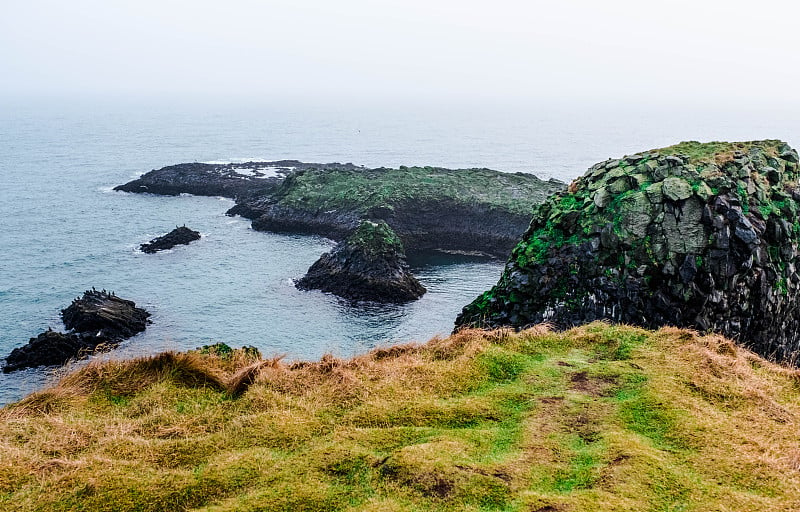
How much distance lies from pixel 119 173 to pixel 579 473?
468 feet

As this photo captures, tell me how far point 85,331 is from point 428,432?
44.9 meters

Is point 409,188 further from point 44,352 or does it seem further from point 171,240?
point 44,352

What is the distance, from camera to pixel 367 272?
64375 millimetres

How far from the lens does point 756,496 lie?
11727 millimetres

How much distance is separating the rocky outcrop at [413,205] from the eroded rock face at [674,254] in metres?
45.6

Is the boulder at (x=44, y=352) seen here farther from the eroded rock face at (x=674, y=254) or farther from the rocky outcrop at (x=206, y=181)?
the rocky outcrop at (x=206, y=181)

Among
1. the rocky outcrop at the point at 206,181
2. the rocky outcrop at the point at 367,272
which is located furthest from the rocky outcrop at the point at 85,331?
the rocky outcrop at the point at 206,181

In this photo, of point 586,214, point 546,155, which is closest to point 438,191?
point 586,214

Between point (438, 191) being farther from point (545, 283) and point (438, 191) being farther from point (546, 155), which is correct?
point (546, 155)

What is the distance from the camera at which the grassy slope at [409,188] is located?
9512 cm

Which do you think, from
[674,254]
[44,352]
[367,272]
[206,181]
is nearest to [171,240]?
[367,272]

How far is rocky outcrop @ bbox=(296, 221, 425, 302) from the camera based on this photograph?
206 feet

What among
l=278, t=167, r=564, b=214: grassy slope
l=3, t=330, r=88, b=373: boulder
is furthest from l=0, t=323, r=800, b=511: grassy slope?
l=278, t=167, r=564, b=214: grassy slope

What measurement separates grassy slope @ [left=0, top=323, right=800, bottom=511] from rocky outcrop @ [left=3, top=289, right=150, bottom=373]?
102ft
